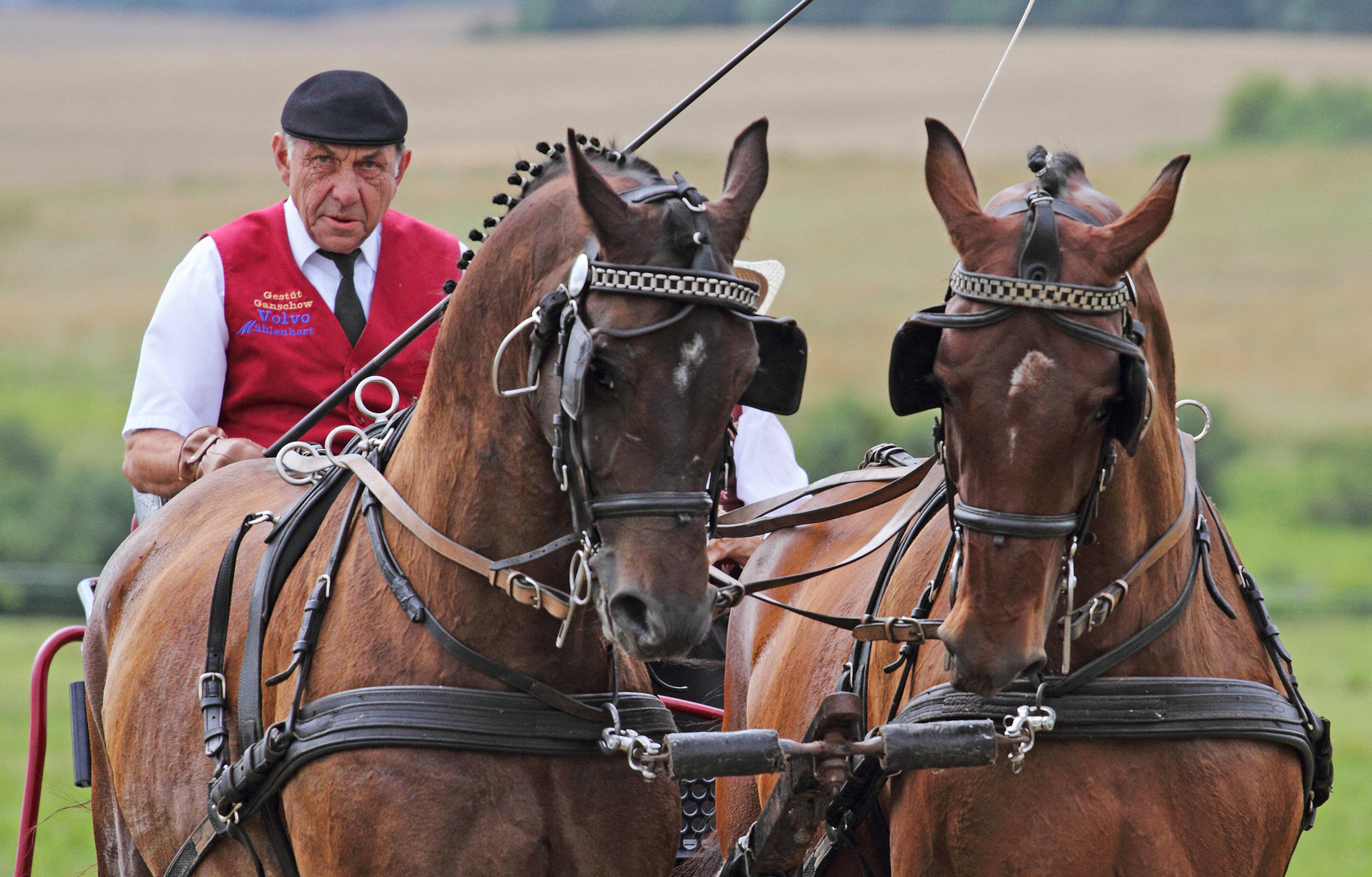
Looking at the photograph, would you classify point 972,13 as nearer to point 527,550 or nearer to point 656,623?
point 527,550

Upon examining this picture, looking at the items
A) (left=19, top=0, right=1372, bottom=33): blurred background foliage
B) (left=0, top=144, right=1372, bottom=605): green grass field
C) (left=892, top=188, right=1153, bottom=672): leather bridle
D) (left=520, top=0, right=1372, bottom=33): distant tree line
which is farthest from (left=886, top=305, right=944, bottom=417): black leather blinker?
(left=520, top=0, right=1372, bottom=33): distant tree line

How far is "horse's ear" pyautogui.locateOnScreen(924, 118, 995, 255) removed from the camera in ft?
11.0

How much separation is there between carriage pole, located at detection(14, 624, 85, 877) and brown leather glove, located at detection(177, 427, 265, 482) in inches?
30.2

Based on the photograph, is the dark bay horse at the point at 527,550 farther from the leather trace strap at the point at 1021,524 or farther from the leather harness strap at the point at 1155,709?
the leather harness strap at the point at 1155,709

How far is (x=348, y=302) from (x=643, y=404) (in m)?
2.05

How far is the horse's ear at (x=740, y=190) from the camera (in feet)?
10.8

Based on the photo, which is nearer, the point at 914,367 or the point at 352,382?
the point at 914,367

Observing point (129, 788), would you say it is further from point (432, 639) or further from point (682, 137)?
point (682, 137)

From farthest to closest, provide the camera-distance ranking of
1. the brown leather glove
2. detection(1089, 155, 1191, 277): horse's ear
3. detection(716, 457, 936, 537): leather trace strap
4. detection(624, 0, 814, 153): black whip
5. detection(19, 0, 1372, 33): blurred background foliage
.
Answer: detection(19, 0, 1372, 33): blurred background foliage
the brown leather glove
detection(716, 457, 936, 537): leather trace strap
detection(624, 0, 814, 153): black whip
detection(1089, 155, 1191, 277): horse's ear

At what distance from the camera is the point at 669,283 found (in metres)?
3.06

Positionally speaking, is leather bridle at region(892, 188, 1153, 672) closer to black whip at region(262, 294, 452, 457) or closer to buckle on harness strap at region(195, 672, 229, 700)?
black whip at region(262, 294, 452, 457)

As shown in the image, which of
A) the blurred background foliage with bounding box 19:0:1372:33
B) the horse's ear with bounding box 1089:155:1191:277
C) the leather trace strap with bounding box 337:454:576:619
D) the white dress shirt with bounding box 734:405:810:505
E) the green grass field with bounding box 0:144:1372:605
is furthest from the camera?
the blurred background foliage with bounding box 19:0:1372:33

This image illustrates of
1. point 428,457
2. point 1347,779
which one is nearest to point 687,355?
point 428,457

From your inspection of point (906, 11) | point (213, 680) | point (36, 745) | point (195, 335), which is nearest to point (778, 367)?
point (213, 680)
